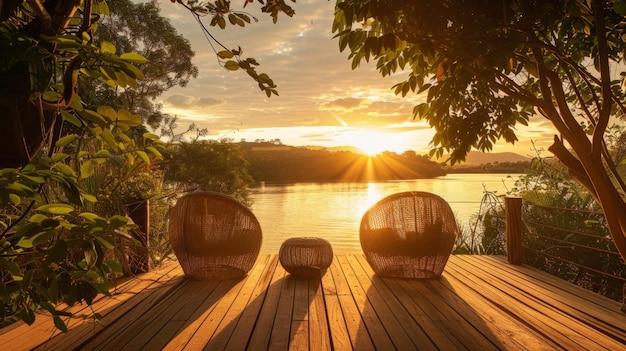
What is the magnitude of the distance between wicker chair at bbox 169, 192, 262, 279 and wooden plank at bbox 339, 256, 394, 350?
1.13m

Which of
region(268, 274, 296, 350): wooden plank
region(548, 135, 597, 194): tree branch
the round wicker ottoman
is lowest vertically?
region(268, 274, 296, 350): wooden plank

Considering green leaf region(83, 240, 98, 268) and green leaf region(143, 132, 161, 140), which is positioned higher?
green leaf region(143, 132, 161, 140)

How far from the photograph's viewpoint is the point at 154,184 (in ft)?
17.4

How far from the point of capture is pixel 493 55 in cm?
224

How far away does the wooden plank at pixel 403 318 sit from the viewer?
98.7 inches

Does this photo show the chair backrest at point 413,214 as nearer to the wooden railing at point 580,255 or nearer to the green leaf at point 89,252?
the wooden railing at point 580,255

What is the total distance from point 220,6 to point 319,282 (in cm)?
313

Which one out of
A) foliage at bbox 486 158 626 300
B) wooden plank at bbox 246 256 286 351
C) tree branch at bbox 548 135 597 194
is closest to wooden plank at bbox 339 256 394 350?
wooden plank at bbox 246 256 286 351

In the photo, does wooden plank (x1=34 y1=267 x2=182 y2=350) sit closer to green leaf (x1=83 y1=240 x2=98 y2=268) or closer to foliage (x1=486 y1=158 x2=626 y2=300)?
green leaf (x1=83 y1=240 x2=98 y2=268)

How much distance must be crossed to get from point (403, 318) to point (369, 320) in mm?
253

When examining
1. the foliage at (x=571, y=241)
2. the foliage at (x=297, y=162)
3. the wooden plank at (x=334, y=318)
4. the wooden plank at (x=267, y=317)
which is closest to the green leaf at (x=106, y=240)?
the wooden plank at (x=267, y=317)

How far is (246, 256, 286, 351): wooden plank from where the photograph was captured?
2.49m

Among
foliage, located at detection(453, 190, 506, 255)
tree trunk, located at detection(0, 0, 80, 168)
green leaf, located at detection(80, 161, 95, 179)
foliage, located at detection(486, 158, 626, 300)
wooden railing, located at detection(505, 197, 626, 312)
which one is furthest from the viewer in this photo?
foliage, located at detection(453, 190, 506, 255)

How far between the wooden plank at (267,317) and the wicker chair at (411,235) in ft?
3.37
